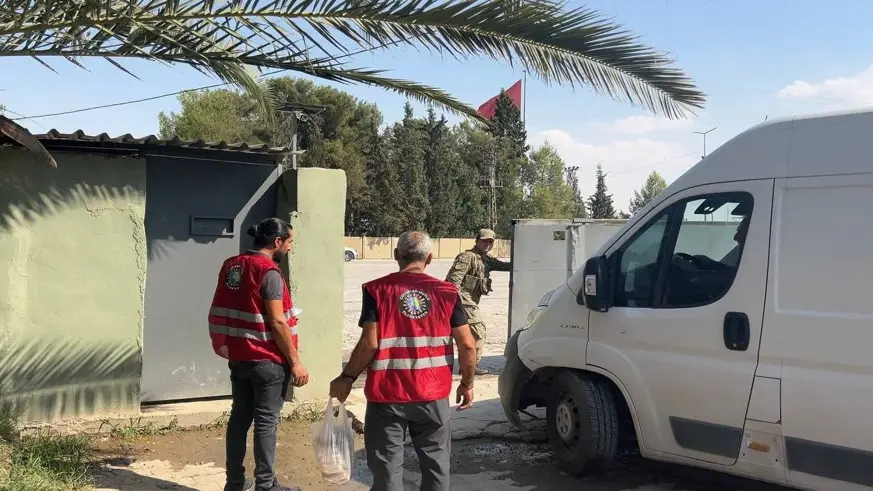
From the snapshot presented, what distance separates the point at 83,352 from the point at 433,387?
341 cm

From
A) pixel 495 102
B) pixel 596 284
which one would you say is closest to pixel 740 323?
pixel 596 284

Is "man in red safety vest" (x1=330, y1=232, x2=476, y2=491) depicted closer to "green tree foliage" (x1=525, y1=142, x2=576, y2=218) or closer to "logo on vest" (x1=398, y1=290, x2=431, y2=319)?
"logo on vest" (x1=398, y1=290, x2=431, y2=319)

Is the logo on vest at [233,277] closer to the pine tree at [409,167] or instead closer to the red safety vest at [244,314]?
the red safety vest at [244,314]

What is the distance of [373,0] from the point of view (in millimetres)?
4430

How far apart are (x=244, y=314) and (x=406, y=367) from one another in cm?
118

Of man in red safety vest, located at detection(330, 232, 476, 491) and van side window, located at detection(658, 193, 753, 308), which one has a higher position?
van side window, located at detection(658, 193, 753, 308)

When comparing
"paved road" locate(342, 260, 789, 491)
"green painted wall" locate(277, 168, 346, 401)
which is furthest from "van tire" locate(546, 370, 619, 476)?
"green painted wall" locate(277, 168, 346, 401)

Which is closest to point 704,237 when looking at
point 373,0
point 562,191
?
point 373,0

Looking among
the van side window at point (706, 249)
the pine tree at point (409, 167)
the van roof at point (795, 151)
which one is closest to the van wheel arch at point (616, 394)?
the van side window at point (706, 249)

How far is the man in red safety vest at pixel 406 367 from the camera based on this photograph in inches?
136

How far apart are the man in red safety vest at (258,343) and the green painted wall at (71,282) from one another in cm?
189

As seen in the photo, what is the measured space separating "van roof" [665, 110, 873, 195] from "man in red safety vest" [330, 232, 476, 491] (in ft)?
6.25

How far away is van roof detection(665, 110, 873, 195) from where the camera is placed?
3.73 m

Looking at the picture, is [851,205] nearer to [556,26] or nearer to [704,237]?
[704,237]
